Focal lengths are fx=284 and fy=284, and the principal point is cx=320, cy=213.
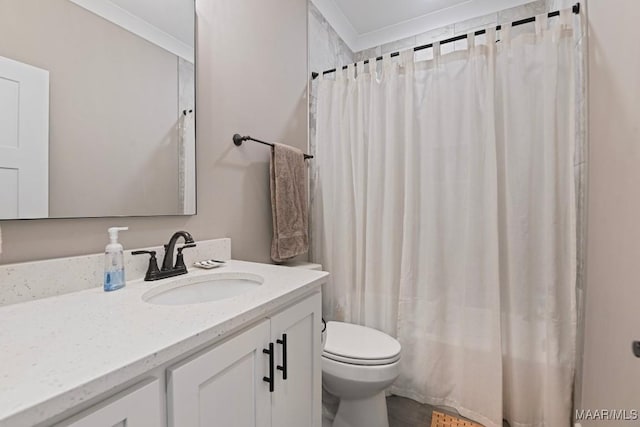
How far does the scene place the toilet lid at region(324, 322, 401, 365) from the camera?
49.7 inches

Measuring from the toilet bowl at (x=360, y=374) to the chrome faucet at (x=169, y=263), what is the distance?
0.76 metres

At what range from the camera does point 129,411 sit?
453 mm

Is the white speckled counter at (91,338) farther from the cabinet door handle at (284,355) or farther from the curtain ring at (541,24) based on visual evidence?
the curtain ring at (541,24)

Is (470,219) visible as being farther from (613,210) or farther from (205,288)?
(205,288)

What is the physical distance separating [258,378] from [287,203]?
1.01 m

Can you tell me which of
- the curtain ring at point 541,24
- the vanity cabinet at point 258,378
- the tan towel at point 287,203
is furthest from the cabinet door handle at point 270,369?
the curtain ring at point 541,24

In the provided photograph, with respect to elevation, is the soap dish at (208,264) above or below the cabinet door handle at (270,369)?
above

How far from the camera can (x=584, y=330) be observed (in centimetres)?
126

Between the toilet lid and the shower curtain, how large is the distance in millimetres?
230

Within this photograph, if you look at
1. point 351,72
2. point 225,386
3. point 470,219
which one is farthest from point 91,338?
point 351,72

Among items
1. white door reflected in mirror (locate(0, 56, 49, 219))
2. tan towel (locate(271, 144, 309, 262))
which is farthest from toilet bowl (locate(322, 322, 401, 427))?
white door reflected in mirror (locate(0, 56, 49, 219))

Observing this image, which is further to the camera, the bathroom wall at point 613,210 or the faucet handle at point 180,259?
the faucet handle at point 180,259

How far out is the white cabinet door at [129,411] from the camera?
406 mm

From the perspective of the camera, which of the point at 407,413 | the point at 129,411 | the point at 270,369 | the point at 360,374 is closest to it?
the point at 129,411
